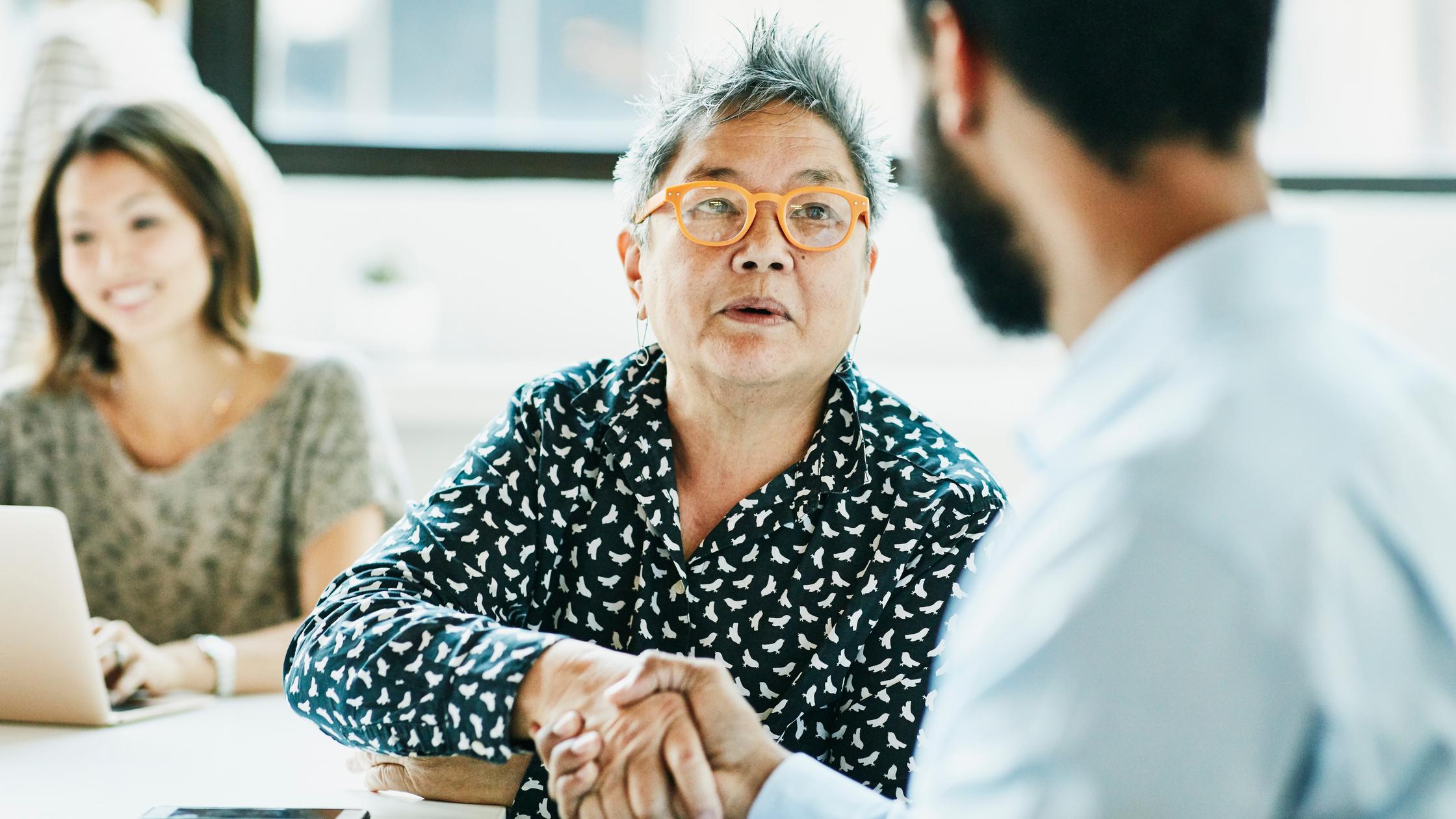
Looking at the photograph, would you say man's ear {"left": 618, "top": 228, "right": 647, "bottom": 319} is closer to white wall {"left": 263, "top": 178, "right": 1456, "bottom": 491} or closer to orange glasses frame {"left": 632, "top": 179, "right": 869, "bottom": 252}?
orange glasses frame {"left": 632, "top": 179, "right": 869, "bottom": 252}

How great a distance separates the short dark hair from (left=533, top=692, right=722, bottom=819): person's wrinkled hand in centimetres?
61

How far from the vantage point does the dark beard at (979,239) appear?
825 millimetres

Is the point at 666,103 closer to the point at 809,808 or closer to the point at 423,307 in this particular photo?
the point at 809,808

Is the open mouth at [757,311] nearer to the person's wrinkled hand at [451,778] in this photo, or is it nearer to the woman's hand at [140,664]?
the person's wrinkled hand at [451,778]

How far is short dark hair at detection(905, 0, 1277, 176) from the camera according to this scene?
73 cm

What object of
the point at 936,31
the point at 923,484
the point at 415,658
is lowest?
the point at 415,658

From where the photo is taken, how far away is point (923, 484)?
4.46 feet

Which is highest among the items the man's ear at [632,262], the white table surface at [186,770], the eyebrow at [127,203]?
the eyebrow at [127,203]

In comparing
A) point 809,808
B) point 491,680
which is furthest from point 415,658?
point 809,808

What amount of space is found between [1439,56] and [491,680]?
3324 millimetres

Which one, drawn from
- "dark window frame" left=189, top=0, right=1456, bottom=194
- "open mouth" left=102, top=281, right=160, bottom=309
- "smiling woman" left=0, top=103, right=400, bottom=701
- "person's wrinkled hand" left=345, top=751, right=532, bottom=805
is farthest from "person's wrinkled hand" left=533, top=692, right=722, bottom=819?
"dark window frame" left=189, top=0, right=1456, bottom=194

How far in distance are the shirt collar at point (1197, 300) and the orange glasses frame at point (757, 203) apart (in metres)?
0.65

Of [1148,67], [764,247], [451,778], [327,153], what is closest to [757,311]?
[764,247]

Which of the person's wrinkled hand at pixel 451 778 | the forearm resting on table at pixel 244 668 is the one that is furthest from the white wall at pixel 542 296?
the person's wrinkled hand at pixel 451 778
